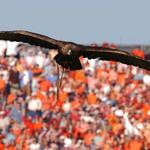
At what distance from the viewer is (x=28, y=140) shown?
12523 millimetres

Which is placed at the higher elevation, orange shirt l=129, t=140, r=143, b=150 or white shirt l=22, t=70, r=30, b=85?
white shirt l=22, t=70, r=30, b=85

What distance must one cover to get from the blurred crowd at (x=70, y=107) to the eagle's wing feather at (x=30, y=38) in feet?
14.2

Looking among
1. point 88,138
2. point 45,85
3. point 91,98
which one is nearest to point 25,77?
point 45,85

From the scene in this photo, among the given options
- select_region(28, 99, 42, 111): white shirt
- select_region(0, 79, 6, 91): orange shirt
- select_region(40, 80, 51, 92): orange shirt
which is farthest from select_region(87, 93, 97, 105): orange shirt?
select_region(0, 79, 6, 91): orange shirt

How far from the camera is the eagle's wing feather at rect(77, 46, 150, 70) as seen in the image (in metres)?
7.54

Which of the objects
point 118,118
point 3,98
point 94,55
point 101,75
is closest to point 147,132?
point 118,118

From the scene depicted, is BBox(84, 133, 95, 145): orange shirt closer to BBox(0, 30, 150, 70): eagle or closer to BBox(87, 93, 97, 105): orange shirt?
BBox(87, 93, 97, 105): orange shirt

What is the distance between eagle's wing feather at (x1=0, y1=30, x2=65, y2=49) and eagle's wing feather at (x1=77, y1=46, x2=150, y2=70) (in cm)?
27

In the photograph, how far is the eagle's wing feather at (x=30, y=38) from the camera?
7538 mm

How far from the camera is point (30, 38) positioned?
7.92 m

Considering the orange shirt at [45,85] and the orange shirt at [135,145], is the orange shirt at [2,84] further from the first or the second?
the orange shirt at [135,145]

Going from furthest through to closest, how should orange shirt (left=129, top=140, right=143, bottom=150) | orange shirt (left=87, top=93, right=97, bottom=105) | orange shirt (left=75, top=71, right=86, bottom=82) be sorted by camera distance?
orange shirt (left=75, top=71, right=86, bottom=82), orange shirt (left=87, top=93, right=97, bottom=105), orange shirt (left=129, top=140, right=143, bottom=150)

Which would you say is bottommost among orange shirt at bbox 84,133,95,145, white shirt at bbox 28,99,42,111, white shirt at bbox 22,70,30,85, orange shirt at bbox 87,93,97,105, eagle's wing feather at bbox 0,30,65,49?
orange shirt at bbox 84,133,95,145

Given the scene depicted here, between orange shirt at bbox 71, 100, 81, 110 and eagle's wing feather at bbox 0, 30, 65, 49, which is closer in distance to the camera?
eagle's wing feather at bbox 0, 30, 65, 49
